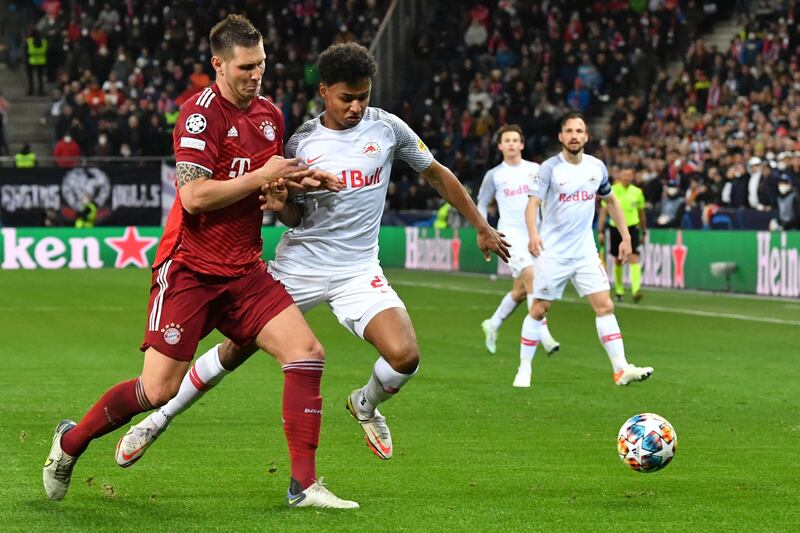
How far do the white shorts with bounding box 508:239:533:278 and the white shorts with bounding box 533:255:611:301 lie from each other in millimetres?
2582

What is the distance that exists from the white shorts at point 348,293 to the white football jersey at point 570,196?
496 centimetres

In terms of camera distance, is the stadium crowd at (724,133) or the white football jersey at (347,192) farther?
the stadium crowd at (724,133)

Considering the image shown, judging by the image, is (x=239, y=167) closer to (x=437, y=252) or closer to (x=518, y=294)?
(x=518, y=294)

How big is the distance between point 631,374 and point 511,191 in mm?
4692

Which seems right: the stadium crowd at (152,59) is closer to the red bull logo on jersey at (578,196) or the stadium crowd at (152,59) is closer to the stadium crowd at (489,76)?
the stadium crowd at (489,76)

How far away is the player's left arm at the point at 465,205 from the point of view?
8.00m

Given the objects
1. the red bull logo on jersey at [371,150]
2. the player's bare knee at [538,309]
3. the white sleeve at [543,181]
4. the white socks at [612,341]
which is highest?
the red bull logo on jersey at [371,150]

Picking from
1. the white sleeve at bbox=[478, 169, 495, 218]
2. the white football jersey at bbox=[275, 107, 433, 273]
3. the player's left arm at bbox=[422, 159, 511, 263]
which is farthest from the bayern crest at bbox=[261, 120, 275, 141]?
the white sleeve at bbox=[478, 169, 495, 218]

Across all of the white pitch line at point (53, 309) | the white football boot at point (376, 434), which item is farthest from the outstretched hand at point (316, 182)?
the white pitch line at point (53, 309)

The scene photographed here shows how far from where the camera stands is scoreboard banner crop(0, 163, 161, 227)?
3522cm

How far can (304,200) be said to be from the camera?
7.91 metres

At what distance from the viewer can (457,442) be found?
9.36m

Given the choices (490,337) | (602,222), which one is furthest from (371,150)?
(602,222)

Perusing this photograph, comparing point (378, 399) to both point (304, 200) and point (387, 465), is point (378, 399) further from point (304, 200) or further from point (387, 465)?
point (304, 200)
